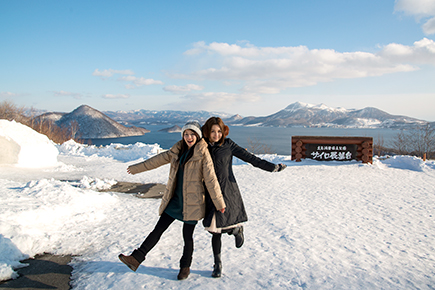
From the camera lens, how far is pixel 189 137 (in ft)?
8.46

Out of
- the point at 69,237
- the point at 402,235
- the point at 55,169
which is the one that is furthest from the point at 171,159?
the point at 55,169

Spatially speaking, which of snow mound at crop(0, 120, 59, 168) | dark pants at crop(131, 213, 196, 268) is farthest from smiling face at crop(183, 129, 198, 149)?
snow mound at crop(0, 120, 59, 168)

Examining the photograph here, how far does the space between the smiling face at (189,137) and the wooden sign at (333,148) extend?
29.6 ft

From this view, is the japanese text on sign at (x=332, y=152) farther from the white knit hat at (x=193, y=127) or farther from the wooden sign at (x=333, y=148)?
the white knit hat at (x=193, y=127)

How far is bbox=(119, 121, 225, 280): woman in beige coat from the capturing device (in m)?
2.50

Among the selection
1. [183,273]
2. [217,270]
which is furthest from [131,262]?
[217,270]

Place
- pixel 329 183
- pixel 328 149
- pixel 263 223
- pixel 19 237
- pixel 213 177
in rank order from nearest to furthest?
pixel 213 177, pixel 19 237, pixel 263 223, pixel 329 183, pixel 328 149

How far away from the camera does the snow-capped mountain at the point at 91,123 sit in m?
87.4

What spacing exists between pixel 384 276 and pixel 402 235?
1531 mm

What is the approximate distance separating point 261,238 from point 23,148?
9881 millimetres

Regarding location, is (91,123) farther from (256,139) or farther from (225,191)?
(225,191)

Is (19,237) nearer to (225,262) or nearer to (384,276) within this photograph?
(225,262)

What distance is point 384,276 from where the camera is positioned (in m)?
2.73

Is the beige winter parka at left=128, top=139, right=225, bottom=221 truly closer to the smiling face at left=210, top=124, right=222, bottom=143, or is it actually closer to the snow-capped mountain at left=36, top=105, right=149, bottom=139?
the smiling face at left=210, top=124, right=222, bottom=143
